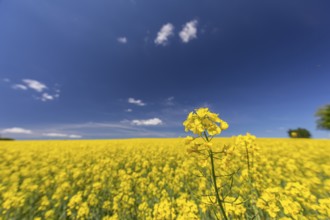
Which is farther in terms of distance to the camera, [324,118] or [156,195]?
[324,118]

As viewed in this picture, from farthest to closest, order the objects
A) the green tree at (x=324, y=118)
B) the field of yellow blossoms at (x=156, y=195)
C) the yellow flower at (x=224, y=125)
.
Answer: the green tree at (x=324, y=118) < the field of yellow blossoms at (x=156, y=195) < the yellow flower at (x=224, y=125)

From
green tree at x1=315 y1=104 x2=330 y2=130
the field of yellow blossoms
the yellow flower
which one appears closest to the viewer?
the yellow flower

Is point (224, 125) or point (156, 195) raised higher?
point (224, 125)

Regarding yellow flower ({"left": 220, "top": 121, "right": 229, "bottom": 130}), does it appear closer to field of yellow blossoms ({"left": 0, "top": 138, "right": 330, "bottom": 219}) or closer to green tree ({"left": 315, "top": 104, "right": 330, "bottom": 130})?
field of yellow blossoms ({"left": 0, "top": 138, "right": 330, "bottom": 219})

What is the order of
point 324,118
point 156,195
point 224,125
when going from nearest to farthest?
point 224,125
point 156,195
point 324,118

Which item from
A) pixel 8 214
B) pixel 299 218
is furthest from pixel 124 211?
pixel 299 218

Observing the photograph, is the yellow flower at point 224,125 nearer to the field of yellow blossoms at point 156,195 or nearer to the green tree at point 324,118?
the field of yellow blossoms at point 156,195

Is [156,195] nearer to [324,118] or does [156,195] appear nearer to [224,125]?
[224,125]

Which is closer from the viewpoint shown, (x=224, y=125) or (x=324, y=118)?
(x=224, y=125)

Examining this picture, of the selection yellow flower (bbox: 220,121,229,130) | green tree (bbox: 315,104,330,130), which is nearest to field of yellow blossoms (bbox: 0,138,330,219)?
yellow flower (bbox: 220,121,229,130)

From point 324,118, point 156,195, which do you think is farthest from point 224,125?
point 324,118

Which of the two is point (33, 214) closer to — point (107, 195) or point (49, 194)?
point (49, 194)

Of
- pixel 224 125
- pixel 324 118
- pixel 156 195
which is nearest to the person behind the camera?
pixel 224 125

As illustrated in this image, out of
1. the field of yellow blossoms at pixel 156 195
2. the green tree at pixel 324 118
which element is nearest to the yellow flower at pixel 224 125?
the field of yellow blossoms at pixel 156 195
